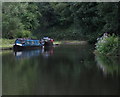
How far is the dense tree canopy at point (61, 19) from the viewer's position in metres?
38.1

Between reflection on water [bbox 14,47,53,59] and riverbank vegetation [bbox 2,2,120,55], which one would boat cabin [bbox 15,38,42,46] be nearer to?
riverbank vegetation [bbox 2,2,120,55]

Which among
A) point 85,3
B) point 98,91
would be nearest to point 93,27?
point 85,3

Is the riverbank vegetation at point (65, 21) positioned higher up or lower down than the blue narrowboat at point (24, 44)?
higher up

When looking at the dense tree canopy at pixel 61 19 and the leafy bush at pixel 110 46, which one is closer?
the leafy bush at pixel 110 46

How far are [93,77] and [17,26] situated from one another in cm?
3667

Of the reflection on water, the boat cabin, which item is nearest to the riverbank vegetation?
the boat cabin

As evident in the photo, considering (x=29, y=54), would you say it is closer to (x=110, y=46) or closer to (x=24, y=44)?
(x=110, y=46)

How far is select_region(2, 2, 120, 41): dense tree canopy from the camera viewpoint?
38094 mm

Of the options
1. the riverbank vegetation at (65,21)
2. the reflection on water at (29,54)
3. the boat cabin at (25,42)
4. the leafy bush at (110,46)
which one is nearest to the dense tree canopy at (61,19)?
the riverbank vegetation at (65,21)

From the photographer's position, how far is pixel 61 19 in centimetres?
7475

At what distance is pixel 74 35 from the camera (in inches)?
2847

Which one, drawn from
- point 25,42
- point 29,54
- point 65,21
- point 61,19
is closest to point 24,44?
point 25,42

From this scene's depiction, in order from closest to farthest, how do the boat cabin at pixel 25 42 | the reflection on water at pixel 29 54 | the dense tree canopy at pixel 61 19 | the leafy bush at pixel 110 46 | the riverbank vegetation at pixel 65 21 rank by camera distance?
the leafy bush at pixel 110 46 → the reflection on water at pixel 29 54 → the riverbank vegetation at pixel 65 21 → the dense tree canopy at pixel 61 19 → the boat cabin at pixel 25 42

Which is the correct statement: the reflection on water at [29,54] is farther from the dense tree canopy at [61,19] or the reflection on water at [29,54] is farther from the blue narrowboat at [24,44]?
the dense tree canopy at [61,19]
